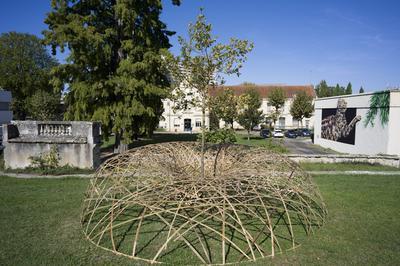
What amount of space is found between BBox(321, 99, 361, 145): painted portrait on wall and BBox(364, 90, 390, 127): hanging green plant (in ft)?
4.76

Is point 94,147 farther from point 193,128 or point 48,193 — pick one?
point 193,128

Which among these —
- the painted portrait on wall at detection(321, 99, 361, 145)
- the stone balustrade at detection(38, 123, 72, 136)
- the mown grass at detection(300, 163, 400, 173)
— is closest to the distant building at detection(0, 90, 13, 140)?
the stone balustrade at detection(38, 123, 72, 136)

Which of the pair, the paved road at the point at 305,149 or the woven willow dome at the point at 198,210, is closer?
the woven willow dome at the point at 198,210

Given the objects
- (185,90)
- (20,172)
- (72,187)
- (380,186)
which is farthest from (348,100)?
(20,172)

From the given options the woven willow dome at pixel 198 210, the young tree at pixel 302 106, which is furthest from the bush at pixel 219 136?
the young tree at pixel 302 106

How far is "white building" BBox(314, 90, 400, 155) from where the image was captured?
1962 centimetres

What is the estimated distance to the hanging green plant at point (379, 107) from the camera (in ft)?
66.2

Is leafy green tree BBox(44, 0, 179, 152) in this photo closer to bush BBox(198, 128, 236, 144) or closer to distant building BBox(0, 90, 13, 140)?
bush BBox(198, 128, 236, 144)

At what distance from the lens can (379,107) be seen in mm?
21062

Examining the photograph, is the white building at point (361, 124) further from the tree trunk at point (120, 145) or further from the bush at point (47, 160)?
the bush at point (47, 160)

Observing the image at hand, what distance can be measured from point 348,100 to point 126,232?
80.0 ft

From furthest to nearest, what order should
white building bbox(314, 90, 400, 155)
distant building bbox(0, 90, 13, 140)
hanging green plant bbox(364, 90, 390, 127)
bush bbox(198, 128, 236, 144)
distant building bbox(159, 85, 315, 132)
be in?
1. distant building bbox(159, 85, 315, 132)
2. distant building bbox(0, 90, 13, 140)
3. bush bbox(198, 128, 236, 144)
4. hanging green plant bbox(364, 90, 390, 127)
5. white building bbox(314, 90, 400, 155)

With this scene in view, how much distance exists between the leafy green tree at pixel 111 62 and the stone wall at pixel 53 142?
10.7ft

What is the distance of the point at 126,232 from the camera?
7.31m
